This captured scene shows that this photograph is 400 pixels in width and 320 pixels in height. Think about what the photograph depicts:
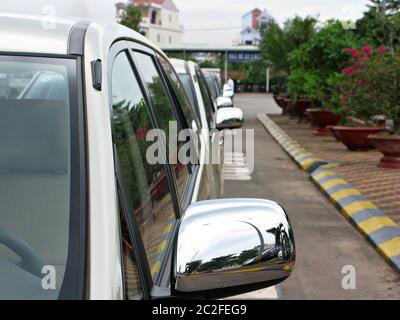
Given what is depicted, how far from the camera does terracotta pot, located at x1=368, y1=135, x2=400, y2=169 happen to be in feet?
35.1

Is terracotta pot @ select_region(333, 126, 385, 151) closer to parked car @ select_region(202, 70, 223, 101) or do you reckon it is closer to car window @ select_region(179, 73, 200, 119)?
parked car @ select_region(202, 70, 223, 101)

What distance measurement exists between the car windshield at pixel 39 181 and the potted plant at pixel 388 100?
9.47 metres

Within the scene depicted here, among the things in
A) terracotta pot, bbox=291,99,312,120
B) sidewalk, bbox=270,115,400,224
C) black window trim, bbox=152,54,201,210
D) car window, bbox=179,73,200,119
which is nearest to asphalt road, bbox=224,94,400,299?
sidewalk, bbox=270,115,400,224

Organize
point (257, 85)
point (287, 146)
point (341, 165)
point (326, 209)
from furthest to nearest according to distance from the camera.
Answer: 1. point (257, 85)
2. point (287, 146)
3. point (341, 165)
4. point (326, 209)

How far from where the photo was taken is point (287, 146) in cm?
1565

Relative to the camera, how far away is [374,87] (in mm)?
11680

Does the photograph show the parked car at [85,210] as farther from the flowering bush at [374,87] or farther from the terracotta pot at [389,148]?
the flowering bush at [374,87]

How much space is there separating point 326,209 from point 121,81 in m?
6.57

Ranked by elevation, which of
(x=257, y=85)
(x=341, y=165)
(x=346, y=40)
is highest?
(x=346, y=40)

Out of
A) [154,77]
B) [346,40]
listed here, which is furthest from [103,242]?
[346,40]

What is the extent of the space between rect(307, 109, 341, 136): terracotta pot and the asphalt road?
6.58 m

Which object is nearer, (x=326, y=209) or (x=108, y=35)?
(x=108, y=35)
